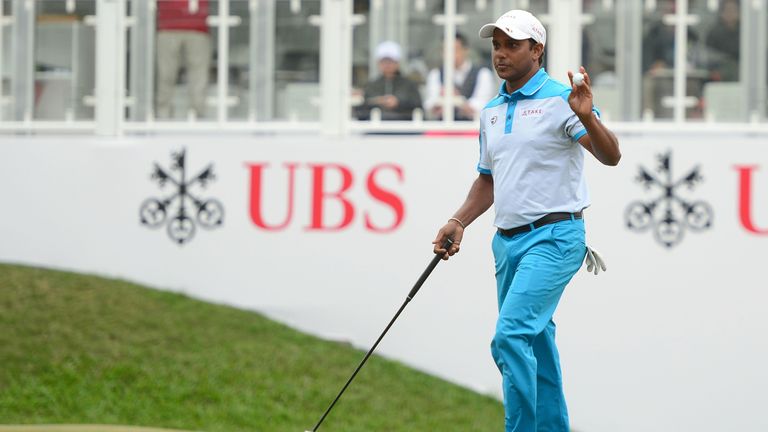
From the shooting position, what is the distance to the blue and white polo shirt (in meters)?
6.20

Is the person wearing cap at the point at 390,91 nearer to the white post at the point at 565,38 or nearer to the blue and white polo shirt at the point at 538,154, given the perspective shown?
the white post at the point at 565,38

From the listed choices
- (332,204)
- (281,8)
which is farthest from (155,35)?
(332,204)

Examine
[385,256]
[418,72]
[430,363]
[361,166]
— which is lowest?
[430,363]

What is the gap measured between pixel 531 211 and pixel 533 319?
48 centimetres

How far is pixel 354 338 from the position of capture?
32.0 ft

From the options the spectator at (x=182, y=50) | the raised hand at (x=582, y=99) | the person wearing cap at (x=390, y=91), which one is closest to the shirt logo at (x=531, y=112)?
the raised hand at (x=582, y=99)

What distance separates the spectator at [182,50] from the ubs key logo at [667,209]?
311cm

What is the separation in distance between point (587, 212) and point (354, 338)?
69.2 inches

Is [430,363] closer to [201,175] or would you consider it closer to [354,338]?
[354,338]

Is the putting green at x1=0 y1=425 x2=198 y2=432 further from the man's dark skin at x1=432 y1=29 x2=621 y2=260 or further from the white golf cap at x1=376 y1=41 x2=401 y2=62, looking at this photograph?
the white golf cap at x1=376 y1=41 x2=401 y2=62

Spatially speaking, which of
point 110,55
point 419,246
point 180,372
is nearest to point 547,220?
point 180,372

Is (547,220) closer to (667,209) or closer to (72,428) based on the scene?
(72,428)

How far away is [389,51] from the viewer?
9875 millimetres

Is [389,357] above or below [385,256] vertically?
below
